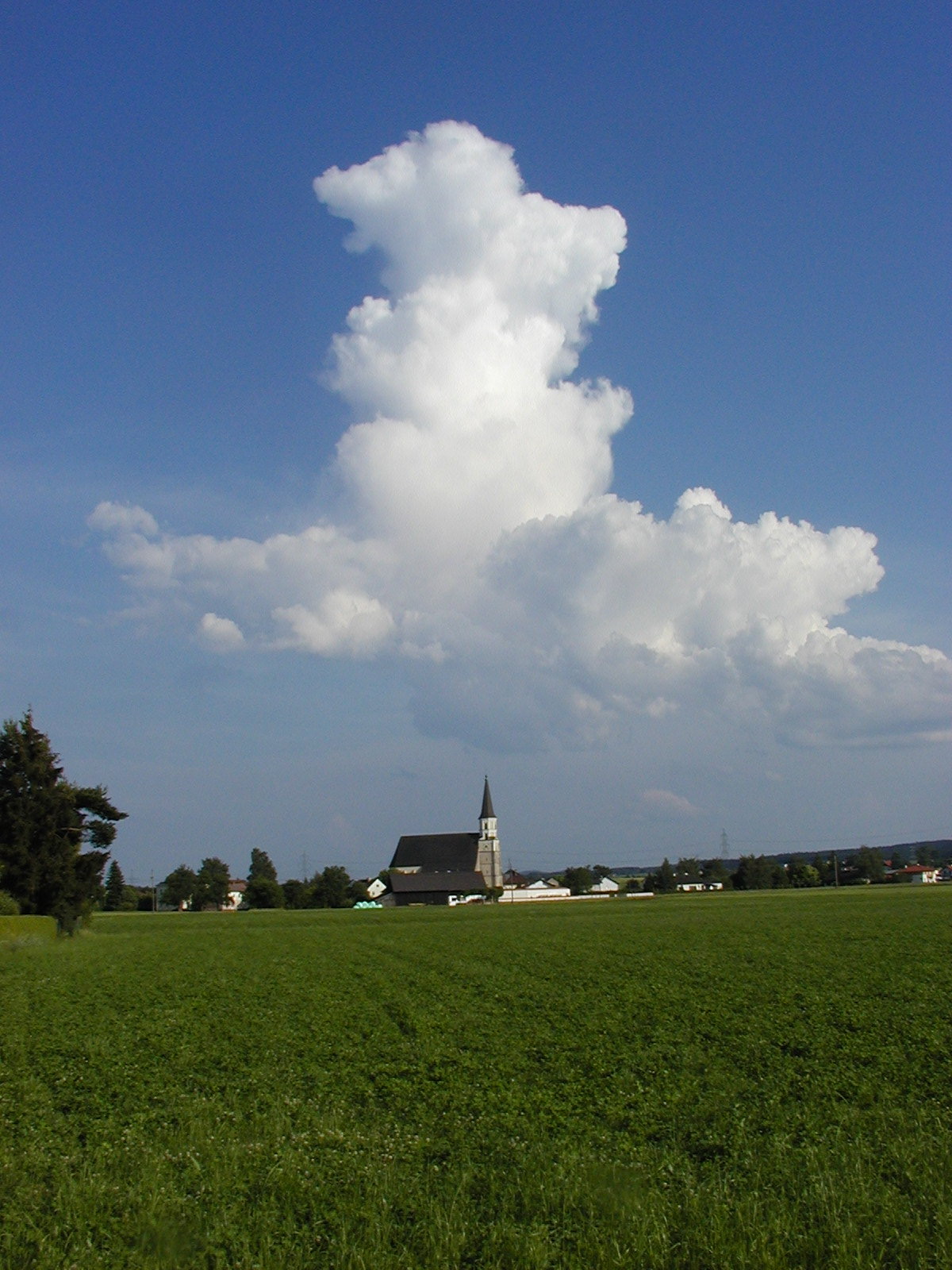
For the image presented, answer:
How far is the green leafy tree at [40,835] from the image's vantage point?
49.5m

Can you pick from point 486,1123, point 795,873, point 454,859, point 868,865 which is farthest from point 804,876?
point 486,1123

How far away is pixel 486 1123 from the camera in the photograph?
41.0 ft

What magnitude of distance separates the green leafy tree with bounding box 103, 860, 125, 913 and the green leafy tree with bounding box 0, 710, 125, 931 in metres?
107

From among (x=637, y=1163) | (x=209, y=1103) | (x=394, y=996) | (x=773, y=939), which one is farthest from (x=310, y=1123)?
(x=773, y=939)

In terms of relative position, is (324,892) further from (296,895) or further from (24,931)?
(24,931)

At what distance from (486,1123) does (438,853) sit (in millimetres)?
167896

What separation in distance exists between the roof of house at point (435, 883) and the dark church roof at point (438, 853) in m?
7.17

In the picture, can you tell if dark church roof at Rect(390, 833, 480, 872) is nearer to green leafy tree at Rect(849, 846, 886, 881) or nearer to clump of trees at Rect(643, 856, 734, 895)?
clump of trees at Rect(643, 856, 734, 895)

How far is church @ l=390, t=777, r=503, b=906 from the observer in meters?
162

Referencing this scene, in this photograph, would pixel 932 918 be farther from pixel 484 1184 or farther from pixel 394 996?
pixel 484 1184

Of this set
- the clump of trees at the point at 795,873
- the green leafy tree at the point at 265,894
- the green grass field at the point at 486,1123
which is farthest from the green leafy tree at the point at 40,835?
the clump of trees at the point at 795,873

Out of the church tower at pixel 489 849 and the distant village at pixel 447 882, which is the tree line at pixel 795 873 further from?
the church tower at pixel 489 849

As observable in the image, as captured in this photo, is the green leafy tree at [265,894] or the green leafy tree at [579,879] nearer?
the green leafy tree at [265,894]

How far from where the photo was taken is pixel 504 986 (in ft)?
78.8
